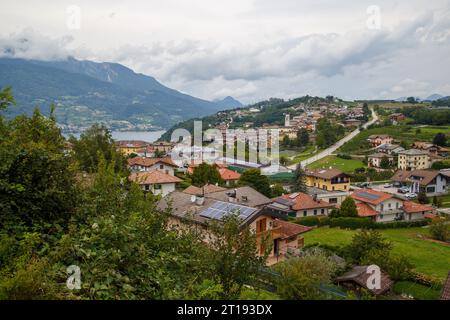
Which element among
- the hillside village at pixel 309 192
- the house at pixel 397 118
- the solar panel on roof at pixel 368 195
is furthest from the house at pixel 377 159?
the house at pixel 397 118

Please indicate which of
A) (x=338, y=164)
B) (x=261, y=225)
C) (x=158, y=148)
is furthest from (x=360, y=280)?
(x=158, y=148)

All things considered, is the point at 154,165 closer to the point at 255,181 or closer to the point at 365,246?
the point at 255,181

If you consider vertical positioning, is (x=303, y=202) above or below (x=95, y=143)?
below

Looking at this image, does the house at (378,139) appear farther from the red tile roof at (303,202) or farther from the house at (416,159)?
the red tile roof at (303,202)

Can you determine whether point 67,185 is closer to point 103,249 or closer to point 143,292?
point 103,249

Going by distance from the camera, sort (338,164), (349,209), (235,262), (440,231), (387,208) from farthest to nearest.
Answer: (338,164)
(387,208)
(349,209)
(440,231)
(235,262)

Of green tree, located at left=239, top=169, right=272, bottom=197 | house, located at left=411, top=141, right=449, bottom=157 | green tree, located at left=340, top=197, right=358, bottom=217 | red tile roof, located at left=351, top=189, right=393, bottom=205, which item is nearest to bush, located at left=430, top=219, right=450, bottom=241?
green tree, located at left=340, top=197, right=358, bottom=217
